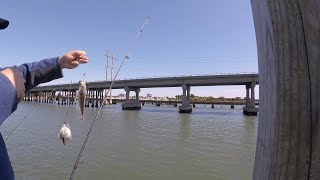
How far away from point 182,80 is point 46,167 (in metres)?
62.9

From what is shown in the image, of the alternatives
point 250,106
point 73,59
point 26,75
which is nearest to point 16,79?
point 26,75

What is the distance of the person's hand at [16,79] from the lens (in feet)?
5.43

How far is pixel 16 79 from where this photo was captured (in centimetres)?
169

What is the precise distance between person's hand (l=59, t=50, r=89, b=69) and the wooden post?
1.50 metres

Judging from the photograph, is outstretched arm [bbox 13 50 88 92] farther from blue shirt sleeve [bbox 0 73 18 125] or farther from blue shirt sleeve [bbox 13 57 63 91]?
blue shirt sleeve [bbox 0 73 18 125]

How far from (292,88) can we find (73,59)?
1.64 m

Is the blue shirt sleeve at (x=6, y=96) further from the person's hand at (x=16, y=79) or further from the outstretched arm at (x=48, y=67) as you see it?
the outstretched arm at (x=48, y=67)

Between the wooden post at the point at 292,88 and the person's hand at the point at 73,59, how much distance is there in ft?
4.93

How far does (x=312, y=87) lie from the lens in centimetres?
109

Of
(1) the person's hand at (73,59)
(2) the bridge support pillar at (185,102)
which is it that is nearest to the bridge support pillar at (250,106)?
(2) the bridge support pillar at (185,102)

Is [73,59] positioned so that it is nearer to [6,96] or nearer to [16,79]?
[16,79]

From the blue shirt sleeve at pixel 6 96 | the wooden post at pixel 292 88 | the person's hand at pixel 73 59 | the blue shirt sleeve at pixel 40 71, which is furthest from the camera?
the person's hand at pixel 73 59

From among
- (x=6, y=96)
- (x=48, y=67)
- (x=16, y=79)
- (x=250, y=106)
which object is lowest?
(x=250, y=106)

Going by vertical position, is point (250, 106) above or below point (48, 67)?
below
